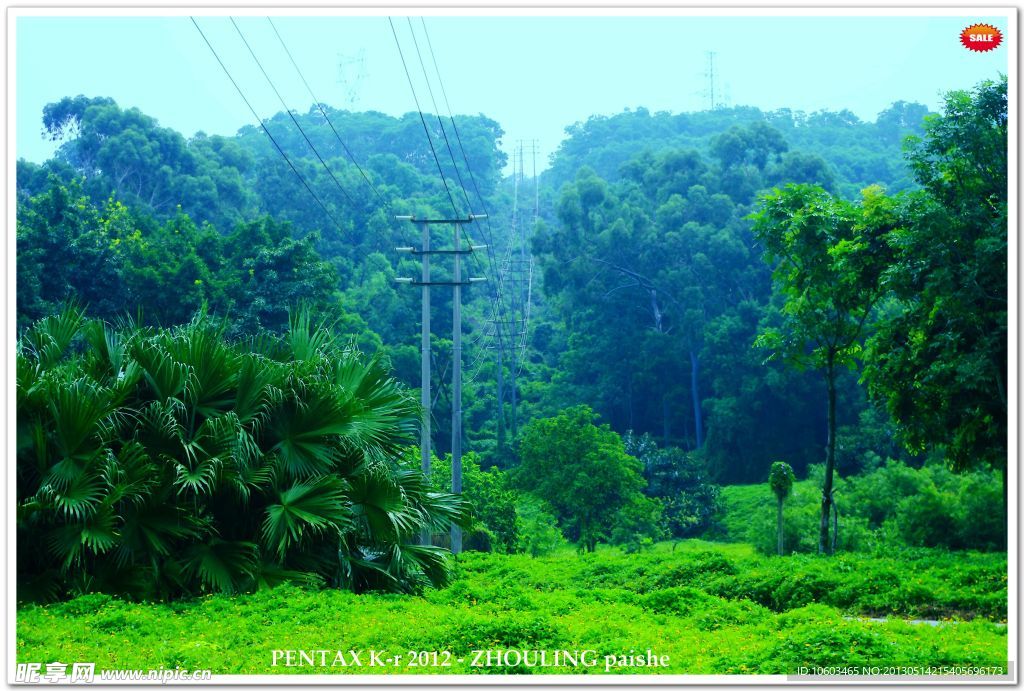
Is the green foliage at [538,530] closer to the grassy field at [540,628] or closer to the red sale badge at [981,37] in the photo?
the grassy field at [540,628]

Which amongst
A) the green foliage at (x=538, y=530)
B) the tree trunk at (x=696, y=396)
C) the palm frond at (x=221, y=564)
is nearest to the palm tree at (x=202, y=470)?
the palm frond at (x=221, y=564)

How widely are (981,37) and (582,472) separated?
727 inches

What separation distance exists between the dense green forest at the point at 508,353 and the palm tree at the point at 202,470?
3cm

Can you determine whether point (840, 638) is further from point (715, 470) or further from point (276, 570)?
point (715, 470)

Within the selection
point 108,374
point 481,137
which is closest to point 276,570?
point 108,374

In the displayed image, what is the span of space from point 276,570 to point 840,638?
5.37 m

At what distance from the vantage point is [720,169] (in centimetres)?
4881

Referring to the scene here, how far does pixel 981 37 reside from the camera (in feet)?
29.8

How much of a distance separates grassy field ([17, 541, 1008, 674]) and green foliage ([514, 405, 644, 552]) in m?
14.3

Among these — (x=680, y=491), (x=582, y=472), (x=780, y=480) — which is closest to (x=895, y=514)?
(x=780, y=480)

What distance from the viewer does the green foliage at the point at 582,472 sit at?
26.5 meters

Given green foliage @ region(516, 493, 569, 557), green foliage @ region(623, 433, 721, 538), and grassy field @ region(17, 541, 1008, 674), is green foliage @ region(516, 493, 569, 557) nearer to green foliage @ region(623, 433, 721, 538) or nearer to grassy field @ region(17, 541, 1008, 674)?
green foliage @ region(623, 433, 721, 538)

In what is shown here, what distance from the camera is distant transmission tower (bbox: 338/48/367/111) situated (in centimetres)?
3216

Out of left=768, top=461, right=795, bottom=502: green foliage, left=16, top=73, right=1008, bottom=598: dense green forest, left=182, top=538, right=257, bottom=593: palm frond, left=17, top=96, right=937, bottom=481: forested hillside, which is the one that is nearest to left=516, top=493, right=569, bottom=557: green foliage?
left=16, top=73, right=1008, bottom=598: dense green forest
